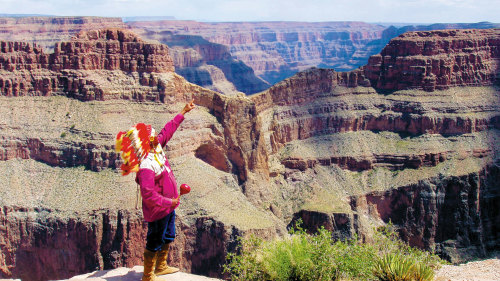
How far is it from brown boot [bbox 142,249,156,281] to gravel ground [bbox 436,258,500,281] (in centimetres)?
1089

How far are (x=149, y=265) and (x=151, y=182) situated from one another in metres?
3.10

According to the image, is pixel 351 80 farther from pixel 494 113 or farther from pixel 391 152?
pixel 494 113

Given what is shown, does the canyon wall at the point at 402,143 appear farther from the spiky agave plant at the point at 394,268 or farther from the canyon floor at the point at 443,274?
the spiky agave plant at the point at 394,268

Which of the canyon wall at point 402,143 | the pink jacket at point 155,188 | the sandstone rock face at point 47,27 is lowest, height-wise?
the canyon wall at point 402,143

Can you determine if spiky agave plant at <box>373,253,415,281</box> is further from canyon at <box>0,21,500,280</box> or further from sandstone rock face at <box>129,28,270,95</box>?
sandstone rock face at <box>129,28,270,95</box>

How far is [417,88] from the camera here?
68.8 metres

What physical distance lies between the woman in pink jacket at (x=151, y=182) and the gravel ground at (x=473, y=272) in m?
10.7

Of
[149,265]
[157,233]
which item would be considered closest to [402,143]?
[157,233]

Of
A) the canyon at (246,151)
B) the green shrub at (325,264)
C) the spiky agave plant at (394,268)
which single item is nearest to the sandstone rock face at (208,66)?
the canyon at (246,151)

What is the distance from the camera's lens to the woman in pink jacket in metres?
19.6

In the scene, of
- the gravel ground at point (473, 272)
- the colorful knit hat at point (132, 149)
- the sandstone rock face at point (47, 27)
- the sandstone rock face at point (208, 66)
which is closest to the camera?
the colorful knit hat at point (132, 149)

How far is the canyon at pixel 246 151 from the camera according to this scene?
143 ft

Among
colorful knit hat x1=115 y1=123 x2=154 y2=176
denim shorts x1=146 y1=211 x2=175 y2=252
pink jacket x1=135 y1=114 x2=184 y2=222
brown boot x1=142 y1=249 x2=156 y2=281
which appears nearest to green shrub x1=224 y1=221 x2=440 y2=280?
brown boot x1=142 y1=249 x2=156 y2=281

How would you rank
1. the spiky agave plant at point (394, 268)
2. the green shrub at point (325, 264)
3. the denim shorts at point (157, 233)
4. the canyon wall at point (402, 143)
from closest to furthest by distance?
1. the denim shorts at point (157, 233)
2. the spiky agave plant at point (394, 268)
3. the green shrub at point (325, 264)
4. the canyon wall at point (402, 143)
